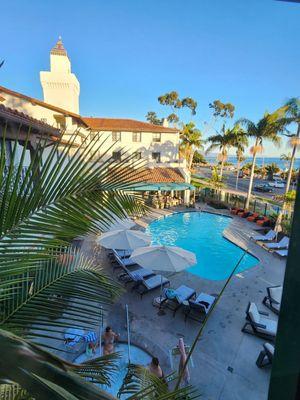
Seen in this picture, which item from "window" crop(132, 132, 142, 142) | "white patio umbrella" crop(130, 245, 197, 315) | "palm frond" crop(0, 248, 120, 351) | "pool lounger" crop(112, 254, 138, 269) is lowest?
"pool lounger" crop(112, 254, 138, 269)

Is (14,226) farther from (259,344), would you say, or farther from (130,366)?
(259,344)

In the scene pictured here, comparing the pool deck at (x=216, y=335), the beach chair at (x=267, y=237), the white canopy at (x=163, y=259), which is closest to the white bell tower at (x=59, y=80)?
the pool deck at (x=216, y=335)

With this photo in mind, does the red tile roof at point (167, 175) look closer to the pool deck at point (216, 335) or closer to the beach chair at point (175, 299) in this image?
the pool deck at point (216, 335)

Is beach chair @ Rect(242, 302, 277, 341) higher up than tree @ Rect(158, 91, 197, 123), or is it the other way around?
tree @ Rect(158, 91, 197, 123)

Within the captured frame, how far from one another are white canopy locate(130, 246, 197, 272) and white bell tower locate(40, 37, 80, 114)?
28.0m

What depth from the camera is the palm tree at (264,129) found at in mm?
25578

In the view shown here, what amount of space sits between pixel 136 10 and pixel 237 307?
1104cm

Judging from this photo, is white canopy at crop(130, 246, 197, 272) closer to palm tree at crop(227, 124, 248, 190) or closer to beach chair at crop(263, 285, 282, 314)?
beach chair at crop(263, 285, 282, 314)

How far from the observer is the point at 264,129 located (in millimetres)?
26625

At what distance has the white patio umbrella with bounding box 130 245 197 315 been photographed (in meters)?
10.4

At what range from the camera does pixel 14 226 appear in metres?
2.54

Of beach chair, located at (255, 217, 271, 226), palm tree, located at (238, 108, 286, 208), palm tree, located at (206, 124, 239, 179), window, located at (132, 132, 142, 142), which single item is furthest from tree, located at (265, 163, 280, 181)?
beach chair, located at (255, 217, 271, 226)

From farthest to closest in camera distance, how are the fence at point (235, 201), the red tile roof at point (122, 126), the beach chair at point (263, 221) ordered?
the red tile roof at point (122, 126) < the fence at point (235, 201) < the beach chair at point (263, 221)

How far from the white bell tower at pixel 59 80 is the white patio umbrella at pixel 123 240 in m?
25.7
